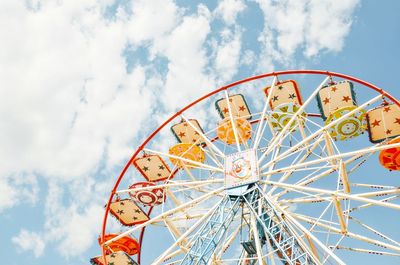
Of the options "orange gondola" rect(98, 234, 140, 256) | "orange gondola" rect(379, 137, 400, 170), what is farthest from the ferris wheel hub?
"orange gondola" rect(98, 234, 140, 256)

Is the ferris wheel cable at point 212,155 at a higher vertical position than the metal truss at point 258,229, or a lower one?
higher

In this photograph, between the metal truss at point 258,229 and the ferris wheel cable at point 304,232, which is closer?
the ferris wheel cable at point 304,232

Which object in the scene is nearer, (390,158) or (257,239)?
(257,239)

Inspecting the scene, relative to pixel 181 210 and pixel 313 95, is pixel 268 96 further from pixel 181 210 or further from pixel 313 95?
pixel 181 210

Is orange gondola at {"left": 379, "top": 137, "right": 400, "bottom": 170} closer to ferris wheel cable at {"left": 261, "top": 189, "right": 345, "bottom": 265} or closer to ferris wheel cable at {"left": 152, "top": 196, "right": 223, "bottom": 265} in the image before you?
ferris wheel cable at {"left": 261, "top": 189, "right": 345, "bottom": 265}

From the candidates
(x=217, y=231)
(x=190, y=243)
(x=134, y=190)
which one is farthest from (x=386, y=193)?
(x=134, y=190)

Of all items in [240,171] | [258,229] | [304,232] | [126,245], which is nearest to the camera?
[304,232]

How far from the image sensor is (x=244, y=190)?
48.9 ft

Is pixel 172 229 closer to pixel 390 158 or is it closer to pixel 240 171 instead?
pixel 240 171

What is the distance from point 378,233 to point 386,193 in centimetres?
135

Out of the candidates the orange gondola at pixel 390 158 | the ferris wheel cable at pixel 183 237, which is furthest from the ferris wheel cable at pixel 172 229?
the orange gondola at pixel 390 158

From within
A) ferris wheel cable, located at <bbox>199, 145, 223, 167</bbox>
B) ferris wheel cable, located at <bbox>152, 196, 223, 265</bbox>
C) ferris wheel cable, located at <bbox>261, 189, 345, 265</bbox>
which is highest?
ferris wheel cable, located at <bbox>199, 145, 223, 167</bbox>

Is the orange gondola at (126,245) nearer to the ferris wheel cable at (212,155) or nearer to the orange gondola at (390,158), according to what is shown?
the ferris wheel cable at (212,155)

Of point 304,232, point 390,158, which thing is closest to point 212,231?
point 304,232
